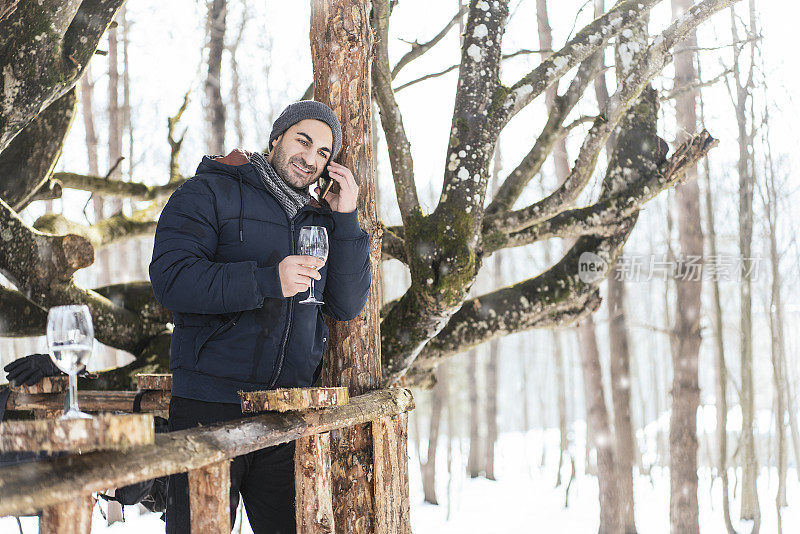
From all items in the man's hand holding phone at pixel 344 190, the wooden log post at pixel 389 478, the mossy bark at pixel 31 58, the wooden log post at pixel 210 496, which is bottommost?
the wooden log post at pixel 389 478

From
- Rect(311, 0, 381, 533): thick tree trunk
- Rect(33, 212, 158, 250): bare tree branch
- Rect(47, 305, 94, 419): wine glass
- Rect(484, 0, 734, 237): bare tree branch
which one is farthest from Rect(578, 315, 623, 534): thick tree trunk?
Rect(47, 305, 94, 419): wine glass

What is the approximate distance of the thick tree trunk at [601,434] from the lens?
33.5 feet

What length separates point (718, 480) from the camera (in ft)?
73.5

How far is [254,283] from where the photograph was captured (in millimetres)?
2412

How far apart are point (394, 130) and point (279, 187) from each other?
8.42 ft

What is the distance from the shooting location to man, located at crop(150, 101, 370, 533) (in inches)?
95.8

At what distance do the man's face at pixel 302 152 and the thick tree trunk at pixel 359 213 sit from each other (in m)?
0.64

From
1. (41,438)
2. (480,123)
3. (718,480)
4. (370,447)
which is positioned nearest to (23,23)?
(480,123)

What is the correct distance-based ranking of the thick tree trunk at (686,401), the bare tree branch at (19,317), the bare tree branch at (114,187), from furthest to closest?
the thick tree trunk at (686,401), the bare tree branch at (114,187), the bare tree branch at (19,317)

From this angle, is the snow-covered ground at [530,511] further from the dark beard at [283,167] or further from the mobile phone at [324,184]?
the dark beard at [283,167]

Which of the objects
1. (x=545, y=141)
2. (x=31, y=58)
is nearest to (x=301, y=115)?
(x=31, y=58)

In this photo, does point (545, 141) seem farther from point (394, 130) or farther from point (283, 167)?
point (283, 167)

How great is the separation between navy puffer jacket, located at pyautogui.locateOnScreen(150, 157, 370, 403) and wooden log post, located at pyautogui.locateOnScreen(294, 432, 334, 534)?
27cm

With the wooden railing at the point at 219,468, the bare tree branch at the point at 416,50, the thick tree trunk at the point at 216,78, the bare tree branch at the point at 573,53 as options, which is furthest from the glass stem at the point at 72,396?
the thick tree trunk at the point at 216,78
